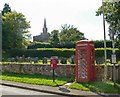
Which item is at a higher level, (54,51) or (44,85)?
(54,51)

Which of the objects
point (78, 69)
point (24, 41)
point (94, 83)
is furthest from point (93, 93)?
point (24, 41)

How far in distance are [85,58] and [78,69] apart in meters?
0.75

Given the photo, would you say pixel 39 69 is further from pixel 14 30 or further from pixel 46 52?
pixel 14 30

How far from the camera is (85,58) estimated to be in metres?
17.6

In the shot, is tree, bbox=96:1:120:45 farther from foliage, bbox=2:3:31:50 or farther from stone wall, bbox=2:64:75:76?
foliage, bbox=2:3:31:50

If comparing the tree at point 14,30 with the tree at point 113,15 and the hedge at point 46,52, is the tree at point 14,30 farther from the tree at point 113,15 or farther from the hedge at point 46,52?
the tree at point 113,15

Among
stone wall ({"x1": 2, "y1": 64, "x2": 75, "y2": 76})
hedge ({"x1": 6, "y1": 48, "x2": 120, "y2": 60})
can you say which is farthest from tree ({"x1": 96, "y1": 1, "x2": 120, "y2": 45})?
hedge ({"x1": 6, "y1": 48, "x2": 120, "y2": 60})

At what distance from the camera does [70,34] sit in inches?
3361

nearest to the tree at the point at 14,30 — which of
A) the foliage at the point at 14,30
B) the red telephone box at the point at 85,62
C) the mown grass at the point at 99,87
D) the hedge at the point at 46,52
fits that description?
the foliage at the point at 14,30

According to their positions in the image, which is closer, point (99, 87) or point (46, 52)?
point (99, 87)

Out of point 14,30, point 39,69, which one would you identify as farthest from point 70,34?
point 39,69

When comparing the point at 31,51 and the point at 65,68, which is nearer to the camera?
the point at 65,68

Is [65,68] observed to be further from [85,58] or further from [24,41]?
[24,41]

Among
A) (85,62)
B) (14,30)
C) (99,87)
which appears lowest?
(99,87)
